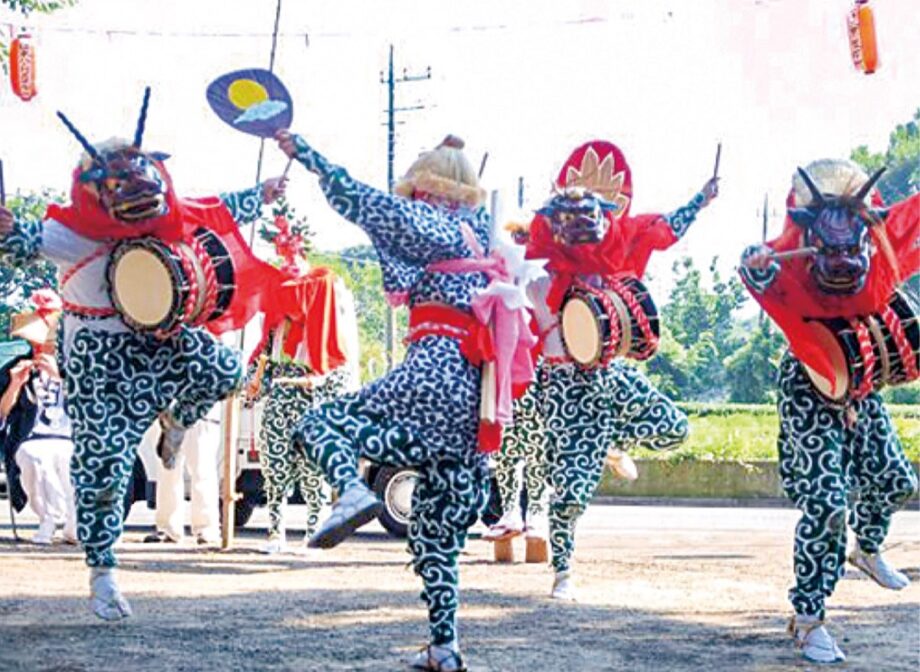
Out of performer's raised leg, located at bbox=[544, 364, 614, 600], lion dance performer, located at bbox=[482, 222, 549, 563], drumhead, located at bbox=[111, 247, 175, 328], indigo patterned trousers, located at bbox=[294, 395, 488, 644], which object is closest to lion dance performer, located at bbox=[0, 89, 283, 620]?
drumhead, located at bbox=[111, 247, 175, 328]

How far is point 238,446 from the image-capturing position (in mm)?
14469

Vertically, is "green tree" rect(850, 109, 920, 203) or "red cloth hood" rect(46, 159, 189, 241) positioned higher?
"green tree" rect(850, 109, 920, 203)

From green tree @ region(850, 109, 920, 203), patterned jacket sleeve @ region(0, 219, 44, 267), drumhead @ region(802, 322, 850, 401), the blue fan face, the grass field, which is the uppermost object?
green tree @ region(850, 109, 920, 203)

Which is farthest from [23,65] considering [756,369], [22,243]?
[756,369]

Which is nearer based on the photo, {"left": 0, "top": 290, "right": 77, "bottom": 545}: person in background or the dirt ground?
the dirt ground

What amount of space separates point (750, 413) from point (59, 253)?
111 feet

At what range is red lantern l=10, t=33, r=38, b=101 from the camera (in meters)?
16.6

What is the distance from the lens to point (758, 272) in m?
7.28

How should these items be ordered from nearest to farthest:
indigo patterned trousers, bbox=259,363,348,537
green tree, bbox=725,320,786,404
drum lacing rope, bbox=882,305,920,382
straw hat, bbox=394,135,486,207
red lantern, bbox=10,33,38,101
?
straw hat, bbox=394,135,486,207 → drum lacing rope, bbox=882,305,920,382 → indigo patterned trousers, bbox=259,363,348,537 → red lantern, bbox=10,33,38,101 → green tree, bbox=725,320,786,404

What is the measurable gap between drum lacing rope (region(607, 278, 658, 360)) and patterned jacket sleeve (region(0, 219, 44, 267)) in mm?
2959

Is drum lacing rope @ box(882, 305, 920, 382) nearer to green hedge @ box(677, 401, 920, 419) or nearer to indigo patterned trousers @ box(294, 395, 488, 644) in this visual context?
indigo patterned trousers @ box(294, 395, 488, 644)

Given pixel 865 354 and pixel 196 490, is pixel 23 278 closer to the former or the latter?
pixel 196 490

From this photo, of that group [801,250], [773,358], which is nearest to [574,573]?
[801,250]

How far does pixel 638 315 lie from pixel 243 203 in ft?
7.02
